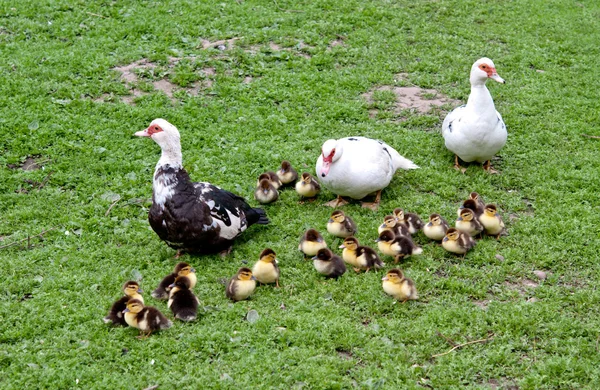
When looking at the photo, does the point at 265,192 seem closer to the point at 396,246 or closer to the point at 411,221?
the point at 411,221

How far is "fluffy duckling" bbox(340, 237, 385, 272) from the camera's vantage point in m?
7.81

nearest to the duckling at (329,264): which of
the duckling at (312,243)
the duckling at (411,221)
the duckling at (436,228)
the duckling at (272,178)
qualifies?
the duckling at (312,243)

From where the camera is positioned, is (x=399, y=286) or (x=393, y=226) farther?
(x=393, y=226)

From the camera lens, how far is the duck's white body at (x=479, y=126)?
31.6 feet

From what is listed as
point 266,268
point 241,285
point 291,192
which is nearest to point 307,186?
point 291,192

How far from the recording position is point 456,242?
8.02m

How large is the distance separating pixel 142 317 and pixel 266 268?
4.52 ft

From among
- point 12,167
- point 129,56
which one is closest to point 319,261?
point 12,167

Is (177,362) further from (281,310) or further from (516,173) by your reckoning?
(516,173)

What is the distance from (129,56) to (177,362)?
7.56 metres

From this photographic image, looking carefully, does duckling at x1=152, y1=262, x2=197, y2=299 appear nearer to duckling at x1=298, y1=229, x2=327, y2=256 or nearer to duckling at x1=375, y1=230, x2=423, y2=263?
duckling at x1=298, y1=229, x2=327, y2=256

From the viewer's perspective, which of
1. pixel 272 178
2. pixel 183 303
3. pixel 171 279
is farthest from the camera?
pixel 272 178

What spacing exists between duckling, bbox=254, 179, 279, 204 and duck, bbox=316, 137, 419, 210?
0.59 metres

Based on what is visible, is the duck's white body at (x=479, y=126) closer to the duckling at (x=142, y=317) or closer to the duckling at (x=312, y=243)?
the duckling at (x=312, y=243)
